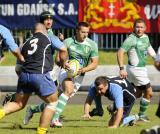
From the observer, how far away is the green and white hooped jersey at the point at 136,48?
14539mm

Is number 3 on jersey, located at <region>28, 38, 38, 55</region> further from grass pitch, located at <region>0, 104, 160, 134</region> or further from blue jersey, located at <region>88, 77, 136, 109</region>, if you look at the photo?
blue jersey, located at <region>88, 77, 136, 109</region>

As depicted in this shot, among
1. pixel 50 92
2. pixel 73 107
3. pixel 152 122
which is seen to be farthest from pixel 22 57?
pixel 73 107

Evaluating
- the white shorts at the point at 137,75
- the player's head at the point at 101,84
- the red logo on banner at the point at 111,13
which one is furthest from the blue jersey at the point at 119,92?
the red logo on banner at the point at 111,13

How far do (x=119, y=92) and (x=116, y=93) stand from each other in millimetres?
60

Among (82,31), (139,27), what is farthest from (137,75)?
(82,31)

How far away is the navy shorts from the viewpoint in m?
11.7

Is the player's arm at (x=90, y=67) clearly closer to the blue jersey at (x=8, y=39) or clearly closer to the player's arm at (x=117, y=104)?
the player's arm at (x=117, y=104)

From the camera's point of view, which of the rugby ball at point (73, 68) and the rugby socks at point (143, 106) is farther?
the rugby socks at point (143, 106)

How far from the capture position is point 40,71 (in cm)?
1174

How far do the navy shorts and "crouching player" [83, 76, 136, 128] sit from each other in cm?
116

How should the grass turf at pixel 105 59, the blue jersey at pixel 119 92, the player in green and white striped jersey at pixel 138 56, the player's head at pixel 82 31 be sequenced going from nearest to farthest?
the blue jersey at pixel 119 92
the player's head at pixel 82 31
the player in green and white striped jersey at pixel 138 56
the grass turf at pixel 105 59

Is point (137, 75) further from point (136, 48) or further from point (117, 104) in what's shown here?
point (117, 104)

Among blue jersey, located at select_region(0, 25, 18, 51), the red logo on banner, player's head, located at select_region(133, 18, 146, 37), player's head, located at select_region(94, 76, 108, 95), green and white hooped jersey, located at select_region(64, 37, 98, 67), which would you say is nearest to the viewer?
blue jersey, located at select_region(0, 25, 18, 51)

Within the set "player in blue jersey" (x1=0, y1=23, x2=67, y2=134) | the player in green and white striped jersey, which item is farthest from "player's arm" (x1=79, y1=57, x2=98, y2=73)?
"player in blue jersey" (x1=0, y1=23, x2=67, y2=134)
